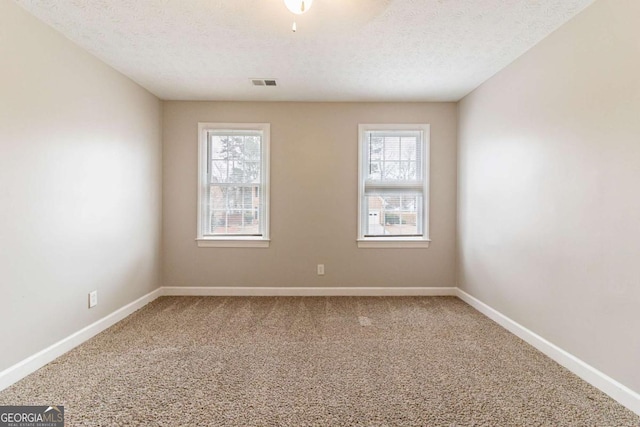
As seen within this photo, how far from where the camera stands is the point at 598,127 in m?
1.95

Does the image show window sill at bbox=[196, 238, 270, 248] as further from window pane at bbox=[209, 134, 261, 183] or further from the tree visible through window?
window pane at bbox=[209, 134, 261, 183]

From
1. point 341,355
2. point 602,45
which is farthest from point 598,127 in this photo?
point 341,355

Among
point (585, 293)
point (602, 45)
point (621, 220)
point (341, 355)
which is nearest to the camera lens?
point (621, 220)

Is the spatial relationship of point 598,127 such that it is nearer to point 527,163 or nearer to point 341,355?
point 527,163

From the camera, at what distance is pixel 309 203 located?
12.8 feet

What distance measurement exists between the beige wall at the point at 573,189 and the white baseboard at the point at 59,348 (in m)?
3.76

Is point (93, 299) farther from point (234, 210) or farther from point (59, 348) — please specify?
point (234, 210)

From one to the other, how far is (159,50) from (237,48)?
0.68m

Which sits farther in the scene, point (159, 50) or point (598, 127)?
point (159, 50)

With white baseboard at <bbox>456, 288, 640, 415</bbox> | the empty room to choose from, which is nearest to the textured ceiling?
the empty room

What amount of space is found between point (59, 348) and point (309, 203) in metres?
2.69

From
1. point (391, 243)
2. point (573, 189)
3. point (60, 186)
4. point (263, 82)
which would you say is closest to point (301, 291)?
point (391, 243)

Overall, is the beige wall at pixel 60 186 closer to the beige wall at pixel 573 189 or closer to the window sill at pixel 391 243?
the window sill at pixel 391 243

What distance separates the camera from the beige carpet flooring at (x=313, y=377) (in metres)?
1.67
